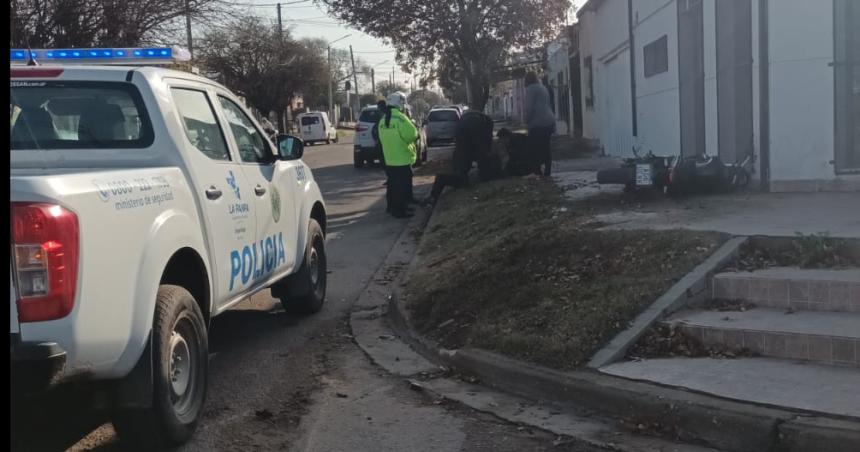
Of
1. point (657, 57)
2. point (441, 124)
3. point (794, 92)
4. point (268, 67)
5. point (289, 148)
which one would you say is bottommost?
point (289, 148)

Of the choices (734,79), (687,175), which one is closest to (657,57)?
(734,79)

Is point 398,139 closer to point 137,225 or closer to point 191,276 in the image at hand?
point 191,276

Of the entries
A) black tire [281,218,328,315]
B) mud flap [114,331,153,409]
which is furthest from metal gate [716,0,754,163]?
mud flap [114,331,153,409]

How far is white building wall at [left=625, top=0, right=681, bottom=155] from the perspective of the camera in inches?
514

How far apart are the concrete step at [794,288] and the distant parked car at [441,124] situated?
26302mm

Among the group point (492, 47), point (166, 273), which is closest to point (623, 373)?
point (166, 273)

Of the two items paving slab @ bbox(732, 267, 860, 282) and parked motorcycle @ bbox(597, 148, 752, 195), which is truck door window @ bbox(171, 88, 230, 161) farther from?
parked motorcycle @ bbox(597, 148, 752, 195)

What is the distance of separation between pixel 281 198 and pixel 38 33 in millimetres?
11189

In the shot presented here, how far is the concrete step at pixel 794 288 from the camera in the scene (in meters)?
5.66

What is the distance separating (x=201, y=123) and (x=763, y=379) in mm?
3830

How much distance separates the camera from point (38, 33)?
1567 centimetres

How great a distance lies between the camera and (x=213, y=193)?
5270 mm

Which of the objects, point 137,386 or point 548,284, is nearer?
point 137,386

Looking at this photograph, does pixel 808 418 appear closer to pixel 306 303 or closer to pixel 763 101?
pixel 306 303
